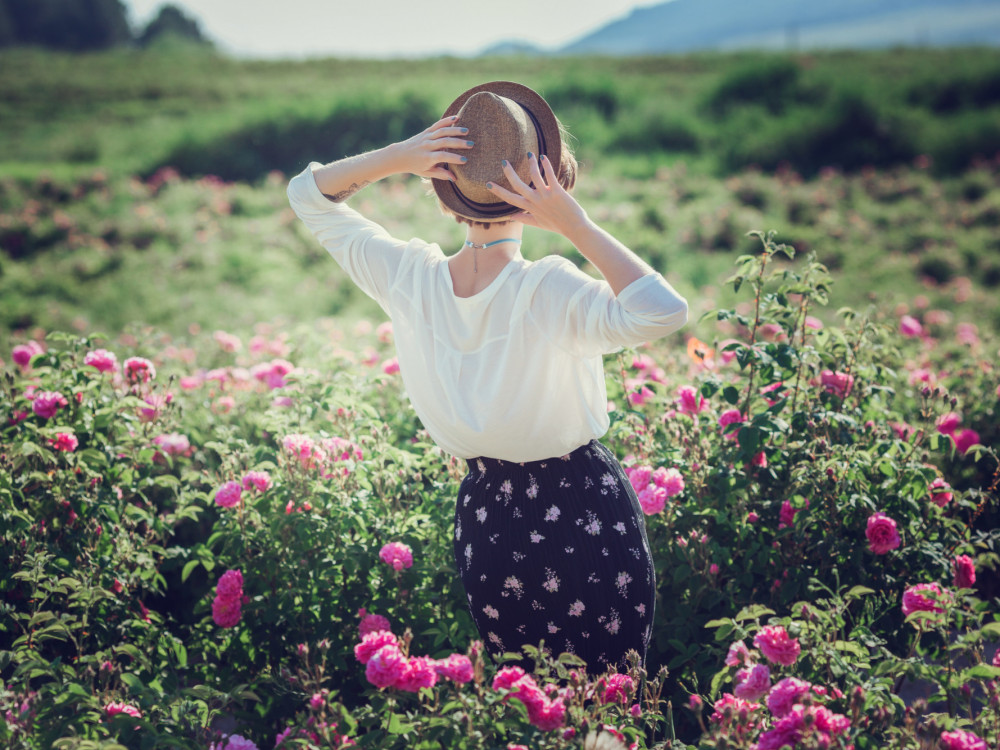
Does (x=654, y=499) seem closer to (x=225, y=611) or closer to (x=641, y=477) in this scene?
(x=641, y=477)

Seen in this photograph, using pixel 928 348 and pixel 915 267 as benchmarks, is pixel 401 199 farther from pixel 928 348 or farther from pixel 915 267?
pixel 928 348

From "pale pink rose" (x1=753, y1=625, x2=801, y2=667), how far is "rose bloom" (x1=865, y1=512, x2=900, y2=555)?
29.0 inches

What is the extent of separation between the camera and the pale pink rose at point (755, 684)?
164 cm

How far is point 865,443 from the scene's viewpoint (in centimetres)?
268

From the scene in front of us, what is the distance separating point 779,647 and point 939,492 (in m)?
1.18

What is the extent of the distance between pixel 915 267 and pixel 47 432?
32.6 ft

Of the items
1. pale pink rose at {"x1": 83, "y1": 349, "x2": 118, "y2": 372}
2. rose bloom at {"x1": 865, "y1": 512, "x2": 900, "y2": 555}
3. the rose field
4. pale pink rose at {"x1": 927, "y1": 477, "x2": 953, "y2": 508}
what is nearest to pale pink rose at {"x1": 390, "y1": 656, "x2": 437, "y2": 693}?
the rose field

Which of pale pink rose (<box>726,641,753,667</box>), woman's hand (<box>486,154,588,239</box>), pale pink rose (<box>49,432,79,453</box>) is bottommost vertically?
pale pink rose (<box>726,641,753,667</box>)

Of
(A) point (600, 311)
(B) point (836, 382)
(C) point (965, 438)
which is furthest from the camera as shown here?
(C) point (965, 438)

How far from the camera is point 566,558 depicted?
1892 millimetres

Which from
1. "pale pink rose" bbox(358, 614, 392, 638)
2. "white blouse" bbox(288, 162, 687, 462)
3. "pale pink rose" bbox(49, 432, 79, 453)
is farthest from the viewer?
"pale pink rose" bbox(49, 432, 79, 453)

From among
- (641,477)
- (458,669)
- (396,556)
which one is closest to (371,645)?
(458,669)

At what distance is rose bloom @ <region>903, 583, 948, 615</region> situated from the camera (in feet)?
6.37

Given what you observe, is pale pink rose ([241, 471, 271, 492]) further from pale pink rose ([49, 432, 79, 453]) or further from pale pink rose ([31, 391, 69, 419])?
pale pink rose ([31, 391, 69, 419])
